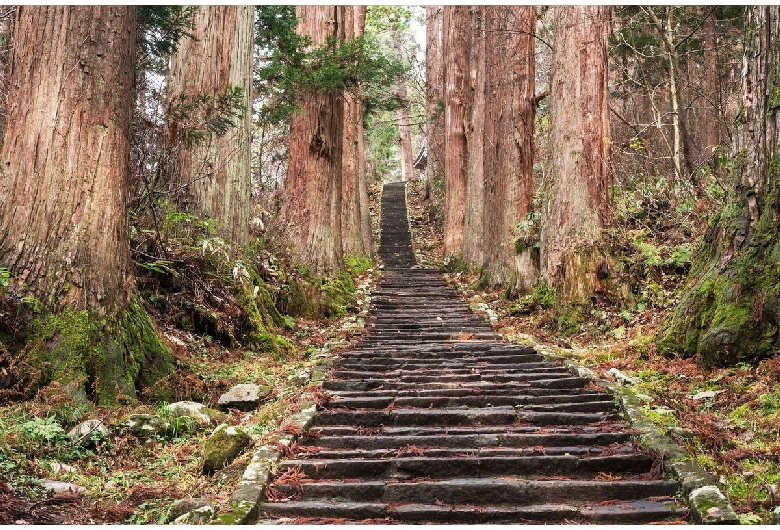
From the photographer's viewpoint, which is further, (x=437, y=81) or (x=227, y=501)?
(x=437, y=81)

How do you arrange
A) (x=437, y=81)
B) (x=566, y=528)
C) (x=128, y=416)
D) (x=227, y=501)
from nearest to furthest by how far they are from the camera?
(x=566, y=528) < (x=227, y=501) < (x=128, y=416) < (x=437, y=81)

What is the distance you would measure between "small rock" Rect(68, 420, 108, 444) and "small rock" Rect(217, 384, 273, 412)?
1.61 meters

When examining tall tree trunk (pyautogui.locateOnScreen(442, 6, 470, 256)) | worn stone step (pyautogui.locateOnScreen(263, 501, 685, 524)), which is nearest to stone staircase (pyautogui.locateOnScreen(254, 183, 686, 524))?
worn stone step (pyautogui.locateOnScreen(263, 501, 685, 524))

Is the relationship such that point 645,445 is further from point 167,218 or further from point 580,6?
point 580,6

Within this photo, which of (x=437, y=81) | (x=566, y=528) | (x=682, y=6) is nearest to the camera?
(x=566, y=528)

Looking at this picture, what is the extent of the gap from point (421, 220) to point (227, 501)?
1139 inches

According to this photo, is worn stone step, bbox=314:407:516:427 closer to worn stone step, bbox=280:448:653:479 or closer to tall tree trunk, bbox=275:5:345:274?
worn stone step, bbox=280:448:653:479

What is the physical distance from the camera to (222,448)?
5.11 meters

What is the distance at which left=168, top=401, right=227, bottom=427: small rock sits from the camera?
6027mm

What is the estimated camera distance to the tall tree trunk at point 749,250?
5980mm

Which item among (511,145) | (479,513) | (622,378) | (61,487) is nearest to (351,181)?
(511,145)

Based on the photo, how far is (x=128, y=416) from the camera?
5.62 meters

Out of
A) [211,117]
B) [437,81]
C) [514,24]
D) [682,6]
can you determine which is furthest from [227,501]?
[437,81]

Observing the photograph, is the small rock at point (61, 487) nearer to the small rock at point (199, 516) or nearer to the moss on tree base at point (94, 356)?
the small rock at point (199, 516)
